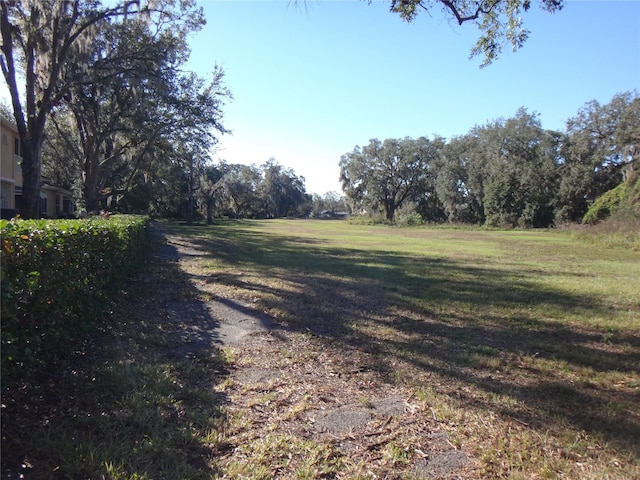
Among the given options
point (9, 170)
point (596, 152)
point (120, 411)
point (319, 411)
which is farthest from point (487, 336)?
point (596, 152)

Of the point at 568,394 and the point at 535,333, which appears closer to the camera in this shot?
the point at 568,394

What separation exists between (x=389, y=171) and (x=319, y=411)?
2643 inches

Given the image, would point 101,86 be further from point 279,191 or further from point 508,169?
point 279,191

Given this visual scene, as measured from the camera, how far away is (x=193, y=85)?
21453 millimetres

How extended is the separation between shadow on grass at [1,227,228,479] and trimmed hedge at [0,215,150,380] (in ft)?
0.86

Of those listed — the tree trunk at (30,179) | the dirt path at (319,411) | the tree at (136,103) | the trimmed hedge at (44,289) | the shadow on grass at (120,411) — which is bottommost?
the dirt path at (319,411)

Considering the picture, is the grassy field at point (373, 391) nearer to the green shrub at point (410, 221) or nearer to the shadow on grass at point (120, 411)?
the shadow on grass at point (120, 411)

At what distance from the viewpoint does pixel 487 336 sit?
5844 millimetres

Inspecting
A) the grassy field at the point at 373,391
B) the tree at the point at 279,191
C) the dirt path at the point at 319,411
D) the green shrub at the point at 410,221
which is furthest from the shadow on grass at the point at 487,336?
the tree at the point at 279,191

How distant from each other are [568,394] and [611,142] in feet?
142

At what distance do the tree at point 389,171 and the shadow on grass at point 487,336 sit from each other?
57.5 metres

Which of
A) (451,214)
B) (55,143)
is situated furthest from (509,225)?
(55,143)

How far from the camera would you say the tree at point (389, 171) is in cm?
6619

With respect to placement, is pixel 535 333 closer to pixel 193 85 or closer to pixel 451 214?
pixel 193 85
